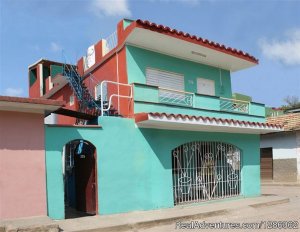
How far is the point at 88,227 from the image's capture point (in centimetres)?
835

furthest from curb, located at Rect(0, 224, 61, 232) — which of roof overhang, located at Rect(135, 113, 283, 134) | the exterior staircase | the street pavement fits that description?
the exterior staircase

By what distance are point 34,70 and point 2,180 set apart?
14051 millimetres

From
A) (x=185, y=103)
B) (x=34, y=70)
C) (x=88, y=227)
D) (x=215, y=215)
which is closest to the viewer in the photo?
(x=88, y=227)

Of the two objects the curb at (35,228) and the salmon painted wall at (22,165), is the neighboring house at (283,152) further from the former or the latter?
the curb at (35,228)

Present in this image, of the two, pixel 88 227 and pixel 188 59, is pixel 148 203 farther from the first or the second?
pixel 188 59

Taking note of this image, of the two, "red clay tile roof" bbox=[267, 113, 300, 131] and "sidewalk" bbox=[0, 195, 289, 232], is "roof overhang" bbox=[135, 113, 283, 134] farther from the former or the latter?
"red clay tile roof" bbox=[267, 113, 300, 131]

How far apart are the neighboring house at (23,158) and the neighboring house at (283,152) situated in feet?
51.7

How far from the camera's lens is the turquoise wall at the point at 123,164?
9.29 meters

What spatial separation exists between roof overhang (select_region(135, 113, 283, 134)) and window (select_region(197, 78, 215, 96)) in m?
2.02

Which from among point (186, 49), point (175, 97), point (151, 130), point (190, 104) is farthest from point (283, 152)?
point (151, 130)

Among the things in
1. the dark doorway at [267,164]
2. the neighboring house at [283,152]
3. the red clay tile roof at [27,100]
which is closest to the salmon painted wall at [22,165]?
the red clay tile roof at [27,100]

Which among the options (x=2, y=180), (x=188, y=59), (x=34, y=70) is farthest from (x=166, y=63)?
(x=34, y=70)

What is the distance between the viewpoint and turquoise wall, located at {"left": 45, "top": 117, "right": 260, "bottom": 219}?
9289 millimetres

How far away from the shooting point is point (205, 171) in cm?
1300
